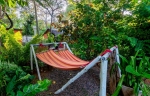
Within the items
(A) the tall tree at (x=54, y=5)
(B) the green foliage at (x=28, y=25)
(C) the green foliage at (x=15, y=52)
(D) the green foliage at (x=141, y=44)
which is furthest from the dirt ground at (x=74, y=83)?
(A) the tall tree at (x=54, y=5)

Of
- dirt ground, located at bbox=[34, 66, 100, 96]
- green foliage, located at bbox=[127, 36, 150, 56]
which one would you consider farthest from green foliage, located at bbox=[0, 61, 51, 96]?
green foliage, located at bbox=[127, 36, 150, 56]

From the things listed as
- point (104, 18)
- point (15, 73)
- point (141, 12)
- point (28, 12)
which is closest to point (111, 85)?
point (15, 73)

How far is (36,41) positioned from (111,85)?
206 cm

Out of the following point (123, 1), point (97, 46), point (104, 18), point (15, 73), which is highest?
point (123, 1)

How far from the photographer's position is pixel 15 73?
3.28 meters

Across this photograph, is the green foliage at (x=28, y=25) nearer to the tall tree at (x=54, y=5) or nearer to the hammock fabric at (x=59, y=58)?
the tall tree at (x=54, y=5)

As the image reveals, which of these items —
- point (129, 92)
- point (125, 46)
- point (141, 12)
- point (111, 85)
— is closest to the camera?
point (129, 92)

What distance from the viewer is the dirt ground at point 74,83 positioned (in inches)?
122

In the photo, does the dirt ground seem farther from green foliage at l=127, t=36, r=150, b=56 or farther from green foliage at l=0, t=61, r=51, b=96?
green foliage at l=127, t=36, r=150, b=56

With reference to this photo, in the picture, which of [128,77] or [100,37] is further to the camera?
[100,37]

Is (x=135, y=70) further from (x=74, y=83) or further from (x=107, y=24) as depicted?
(x=107, y=24)

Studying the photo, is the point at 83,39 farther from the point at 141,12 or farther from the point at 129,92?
the point at 129,92

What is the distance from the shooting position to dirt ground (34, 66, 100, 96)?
10.2 feet

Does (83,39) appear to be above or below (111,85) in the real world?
above
